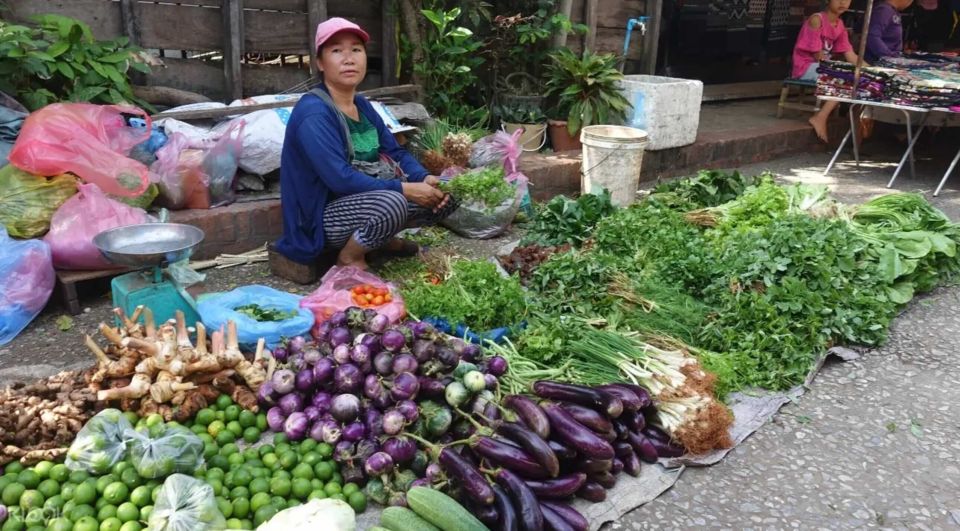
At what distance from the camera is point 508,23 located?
7.14 metres

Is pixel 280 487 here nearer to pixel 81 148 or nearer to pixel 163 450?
pixel 163 450

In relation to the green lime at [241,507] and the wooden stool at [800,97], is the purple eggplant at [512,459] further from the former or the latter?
the wooden stool at [800,97]

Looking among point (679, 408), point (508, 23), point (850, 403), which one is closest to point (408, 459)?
point (679, 408)

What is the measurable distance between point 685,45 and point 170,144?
7976mm

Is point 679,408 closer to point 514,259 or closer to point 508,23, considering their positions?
point 514,259

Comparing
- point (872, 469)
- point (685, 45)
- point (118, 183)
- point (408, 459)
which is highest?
point (685, 45)

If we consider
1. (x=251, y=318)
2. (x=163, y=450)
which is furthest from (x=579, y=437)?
(x=251, y=318)

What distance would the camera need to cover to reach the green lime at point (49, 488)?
99.7 inches

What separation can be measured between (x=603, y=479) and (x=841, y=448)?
1231 millimetres

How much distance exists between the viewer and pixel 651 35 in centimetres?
870

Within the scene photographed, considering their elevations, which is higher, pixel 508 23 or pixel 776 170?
pixel 508 23

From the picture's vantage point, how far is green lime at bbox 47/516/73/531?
7.64ft

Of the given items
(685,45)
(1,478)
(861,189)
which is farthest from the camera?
(685,45)

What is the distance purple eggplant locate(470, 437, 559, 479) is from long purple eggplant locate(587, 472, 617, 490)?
0.79ft
